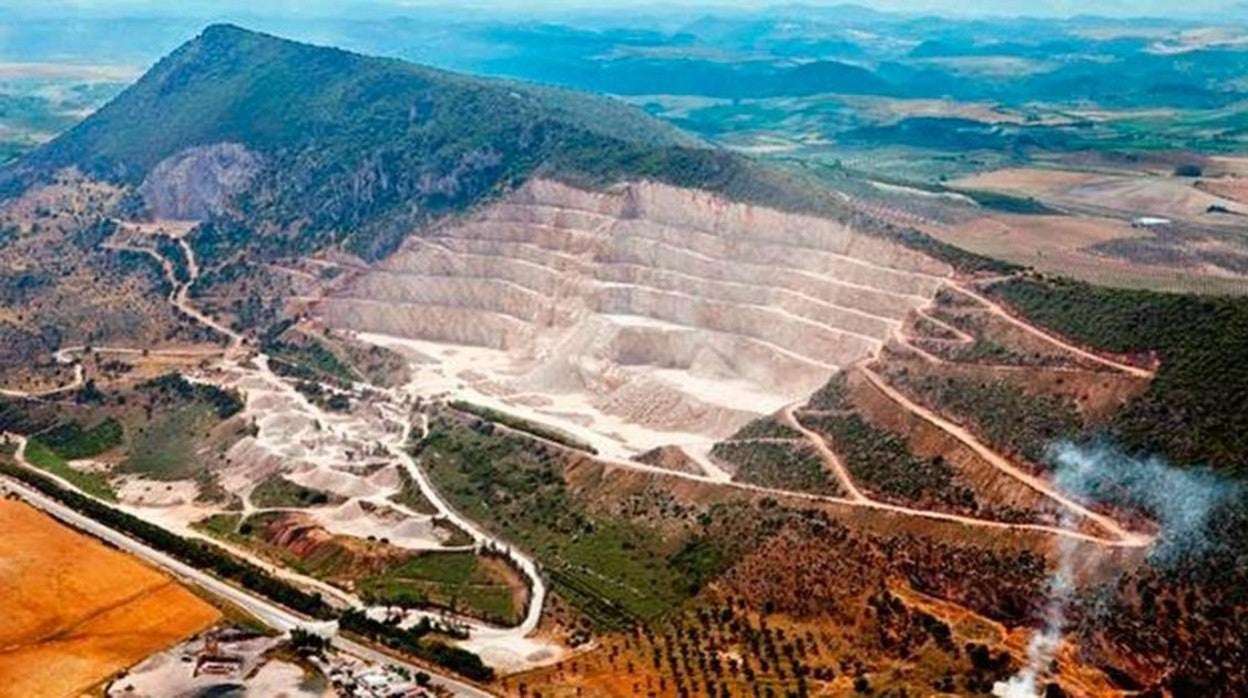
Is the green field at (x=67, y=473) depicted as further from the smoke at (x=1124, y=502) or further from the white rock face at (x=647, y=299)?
the smoke at (x=1124, y=502)

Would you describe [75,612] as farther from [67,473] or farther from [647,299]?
[647,299]

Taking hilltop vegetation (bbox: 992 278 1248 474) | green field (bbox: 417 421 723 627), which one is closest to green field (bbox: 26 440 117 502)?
green field (bbox: 417 421 723 627)

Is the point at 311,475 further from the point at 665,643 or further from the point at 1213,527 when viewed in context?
the point at 1213,527

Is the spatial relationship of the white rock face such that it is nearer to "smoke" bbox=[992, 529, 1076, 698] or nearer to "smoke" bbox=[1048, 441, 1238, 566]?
"smoke" bbox=[1048, 441, 1238, 566]

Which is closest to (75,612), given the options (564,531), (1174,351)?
(564,531)

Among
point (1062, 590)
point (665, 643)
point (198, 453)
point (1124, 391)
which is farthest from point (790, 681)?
point (198, 453)

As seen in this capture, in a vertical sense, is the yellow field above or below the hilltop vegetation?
below

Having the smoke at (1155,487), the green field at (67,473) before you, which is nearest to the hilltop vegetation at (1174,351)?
the smoke at (1155,487)
